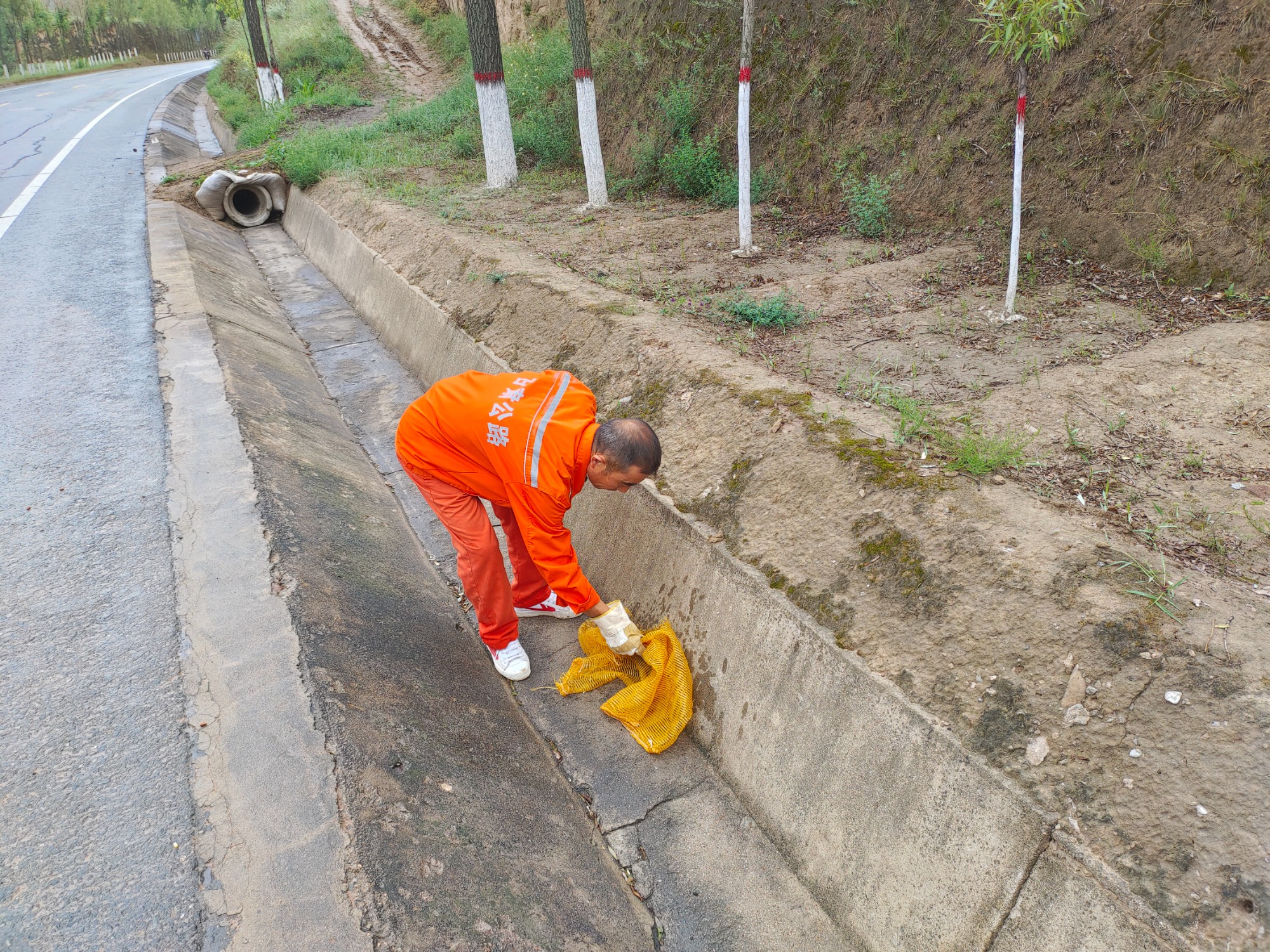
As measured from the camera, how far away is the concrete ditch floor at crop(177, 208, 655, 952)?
2260mm

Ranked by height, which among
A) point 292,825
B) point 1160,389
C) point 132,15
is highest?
point 132,15

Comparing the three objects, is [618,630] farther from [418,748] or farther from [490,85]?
[490,85]

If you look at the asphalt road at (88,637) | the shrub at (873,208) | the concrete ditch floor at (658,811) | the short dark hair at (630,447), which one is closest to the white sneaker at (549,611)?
the concrete ditch floor at (658,811)

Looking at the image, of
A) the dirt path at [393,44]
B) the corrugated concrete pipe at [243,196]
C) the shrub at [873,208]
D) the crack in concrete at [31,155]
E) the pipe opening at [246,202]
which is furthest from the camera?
the dirt path at [393,44]

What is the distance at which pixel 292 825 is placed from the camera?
2.28 metres

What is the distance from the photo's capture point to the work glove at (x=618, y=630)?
128 inches

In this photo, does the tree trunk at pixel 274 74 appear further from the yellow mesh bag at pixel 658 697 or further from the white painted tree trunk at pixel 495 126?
the yellow mesh bag at pixel 658 697

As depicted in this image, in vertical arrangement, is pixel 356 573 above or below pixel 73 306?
below

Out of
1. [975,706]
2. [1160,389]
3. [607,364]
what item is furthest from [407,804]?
[1160,389]

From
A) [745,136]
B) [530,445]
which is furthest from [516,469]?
[745,136]

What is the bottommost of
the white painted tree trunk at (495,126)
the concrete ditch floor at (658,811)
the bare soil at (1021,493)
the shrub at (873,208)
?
the concrete ditch floor at (658,811)

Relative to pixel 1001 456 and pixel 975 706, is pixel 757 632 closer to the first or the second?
pixel 975 706

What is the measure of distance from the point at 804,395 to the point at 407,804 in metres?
2.53

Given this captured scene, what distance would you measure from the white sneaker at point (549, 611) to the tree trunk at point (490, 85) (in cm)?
737
